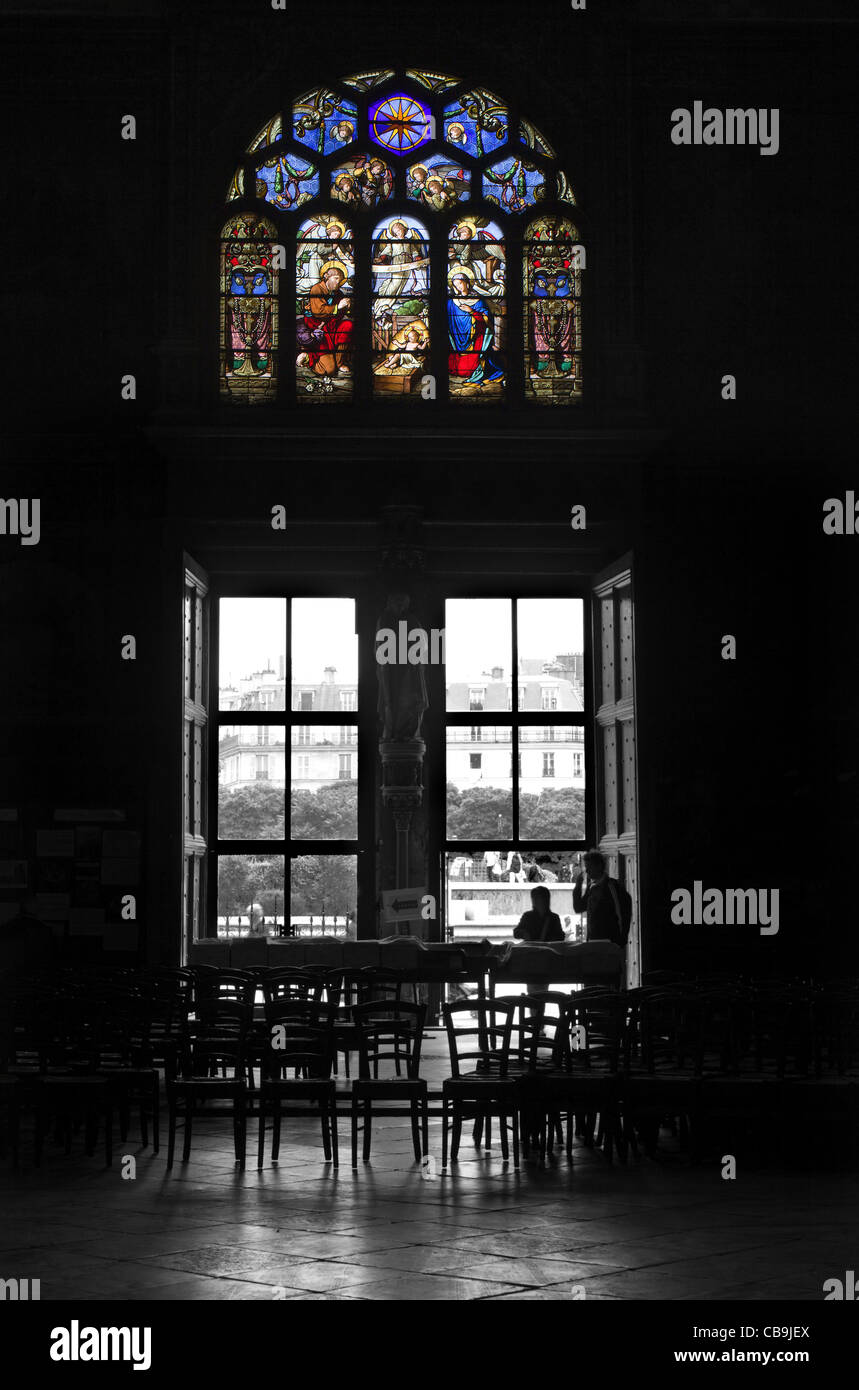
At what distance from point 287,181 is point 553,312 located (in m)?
2.79

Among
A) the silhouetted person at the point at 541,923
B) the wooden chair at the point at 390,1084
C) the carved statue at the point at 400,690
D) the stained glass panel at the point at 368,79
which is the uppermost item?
the stained glass panel at the point at 368,79

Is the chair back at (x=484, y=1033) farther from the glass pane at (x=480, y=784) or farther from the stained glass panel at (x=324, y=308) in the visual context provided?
the stained glass panel at (x=324, y=308)

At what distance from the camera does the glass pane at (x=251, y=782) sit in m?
17.2

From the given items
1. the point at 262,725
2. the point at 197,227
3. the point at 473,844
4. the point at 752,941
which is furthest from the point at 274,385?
the point at 752,941

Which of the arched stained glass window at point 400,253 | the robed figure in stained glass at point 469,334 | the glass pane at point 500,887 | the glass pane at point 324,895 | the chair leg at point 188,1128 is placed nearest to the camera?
the chair leg at point 188,1128

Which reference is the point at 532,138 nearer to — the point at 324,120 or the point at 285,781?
the point at 324,120

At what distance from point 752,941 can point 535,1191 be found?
7721 millimetres

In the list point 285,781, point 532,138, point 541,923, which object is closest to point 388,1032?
point 541,923

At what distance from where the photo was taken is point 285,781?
56.8 ft

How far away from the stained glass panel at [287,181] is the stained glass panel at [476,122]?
1.37 metres

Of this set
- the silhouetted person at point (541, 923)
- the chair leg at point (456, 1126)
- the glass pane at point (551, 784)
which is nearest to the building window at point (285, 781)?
the glass pane at point (551, 784)

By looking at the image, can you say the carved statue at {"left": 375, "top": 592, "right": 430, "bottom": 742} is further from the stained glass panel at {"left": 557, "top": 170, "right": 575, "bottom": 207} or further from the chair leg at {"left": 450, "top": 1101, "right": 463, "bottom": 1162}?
the chair leg at {"left": 450, "top": 1101, "right": 463, "bottom": 1162}

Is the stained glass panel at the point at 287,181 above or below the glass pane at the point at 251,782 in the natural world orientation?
above

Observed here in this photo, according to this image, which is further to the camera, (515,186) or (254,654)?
(254,654)
